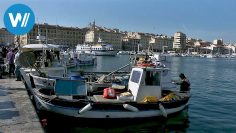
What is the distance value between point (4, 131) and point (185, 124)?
9729 mm

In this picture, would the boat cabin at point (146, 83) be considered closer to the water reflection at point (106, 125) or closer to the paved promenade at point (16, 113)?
the water reflection at point (106, 125)

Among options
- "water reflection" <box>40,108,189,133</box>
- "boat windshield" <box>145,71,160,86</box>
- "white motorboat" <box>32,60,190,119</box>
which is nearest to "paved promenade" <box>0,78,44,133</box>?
"white motorboat" <box>32,60,190,119</box>

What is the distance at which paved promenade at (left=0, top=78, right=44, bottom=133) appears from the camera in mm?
9531

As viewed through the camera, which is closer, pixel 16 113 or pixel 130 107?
pixel 16 113

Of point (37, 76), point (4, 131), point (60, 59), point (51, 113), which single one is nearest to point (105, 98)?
point (51, 113)

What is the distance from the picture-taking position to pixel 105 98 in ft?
52.2

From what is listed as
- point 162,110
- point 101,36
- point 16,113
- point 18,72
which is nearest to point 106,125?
point 162,110

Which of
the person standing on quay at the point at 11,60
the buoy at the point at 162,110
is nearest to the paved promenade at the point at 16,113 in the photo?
the person standing on quay at the point at 11,60

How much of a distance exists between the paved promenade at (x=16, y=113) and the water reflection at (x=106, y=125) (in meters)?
1.52

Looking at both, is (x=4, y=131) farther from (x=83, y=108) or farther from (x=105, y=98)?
(x=105, y=98)

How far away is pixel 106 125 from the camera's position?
14594 millimetres

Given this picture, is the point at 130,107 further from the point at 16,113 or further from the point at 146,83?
the point at 16,113

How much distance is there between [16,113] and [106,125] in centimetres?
447

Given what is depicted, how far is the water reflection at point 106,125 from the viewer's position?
14112mm
